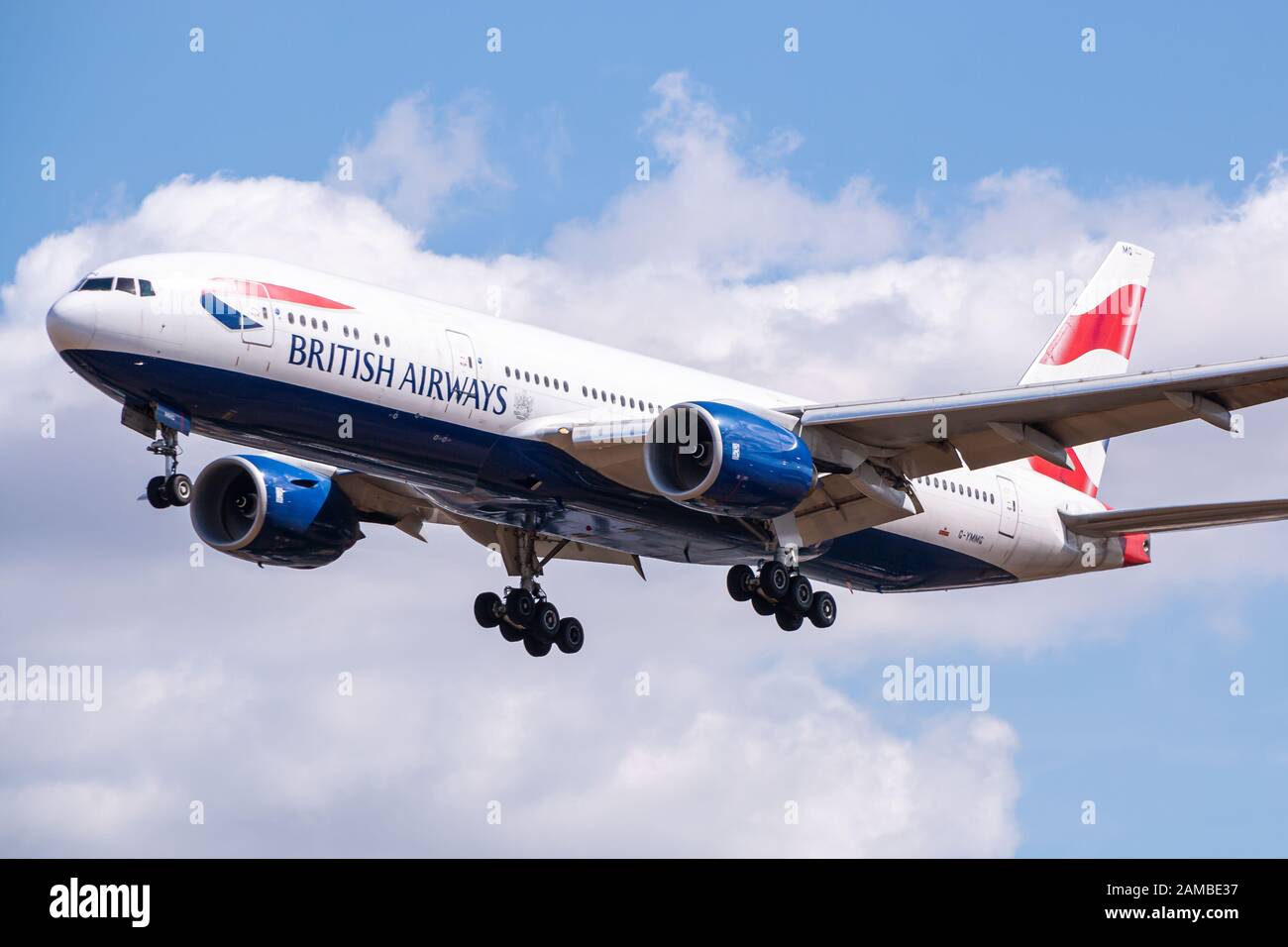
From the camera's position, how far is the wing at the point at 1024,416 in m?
36.1

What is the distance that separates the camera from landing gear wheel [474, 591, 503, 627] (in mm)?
44344

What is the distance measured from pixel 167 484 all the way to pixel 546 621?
1158 centimetres

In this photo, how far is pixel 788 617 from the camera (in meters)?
41.9

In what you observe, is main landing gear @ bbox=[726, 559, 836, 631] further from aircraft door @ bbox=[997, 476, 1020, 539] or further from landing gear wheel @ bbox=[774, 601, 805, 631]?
aircraft door @ bbox=[997, 476, 1020, 539]

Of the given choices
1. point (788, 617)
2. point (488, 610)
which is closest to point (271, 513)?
point (488, 610)

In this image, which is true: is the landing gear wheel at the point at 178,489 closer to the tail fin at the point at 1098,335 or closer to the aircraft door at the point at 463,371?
the aircraft door at the point at 463,371

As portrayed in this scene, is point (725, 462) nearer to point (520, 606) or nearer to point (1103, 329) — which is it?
point (520, 606)

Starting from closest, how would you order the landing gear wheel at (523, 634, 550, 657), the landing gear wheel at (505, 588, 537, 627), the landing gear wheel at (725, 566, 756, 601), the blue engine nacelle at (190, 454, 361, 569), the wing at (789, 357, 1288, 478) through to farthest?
the wing at (789, 357, 1288, 478), the landing gear wheel at (725, 566, 756, 601), the blue engine nacelle at (190, 454, 361, 569), the landing gear wheel at (505, 588, 537, 627), the landing gear wheel at (523, 634, 550, 657)

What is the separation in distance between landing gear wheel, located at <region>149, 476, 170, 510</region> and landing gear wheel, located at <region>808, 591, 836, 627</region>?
14.0 metres

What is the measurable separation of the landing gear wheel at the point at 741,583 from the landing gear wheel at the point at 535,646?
455 cm

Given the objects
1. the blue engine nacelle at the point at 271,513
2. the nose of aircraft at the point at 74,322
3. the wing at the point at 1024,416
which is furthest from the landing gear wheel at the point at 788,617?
the nose of aircraft at the point at 74,322

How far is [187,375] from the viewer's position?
3419cm

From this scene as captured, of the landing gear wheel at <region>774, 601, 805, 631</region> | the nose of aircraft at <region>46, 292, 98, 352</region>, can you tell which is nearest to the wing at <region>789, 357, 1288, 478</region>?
the landing gear wheel at <region>774, 601, 805, 631</region>

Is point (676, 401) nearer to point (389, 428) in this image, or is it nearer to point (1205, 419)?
point (389, 428)
